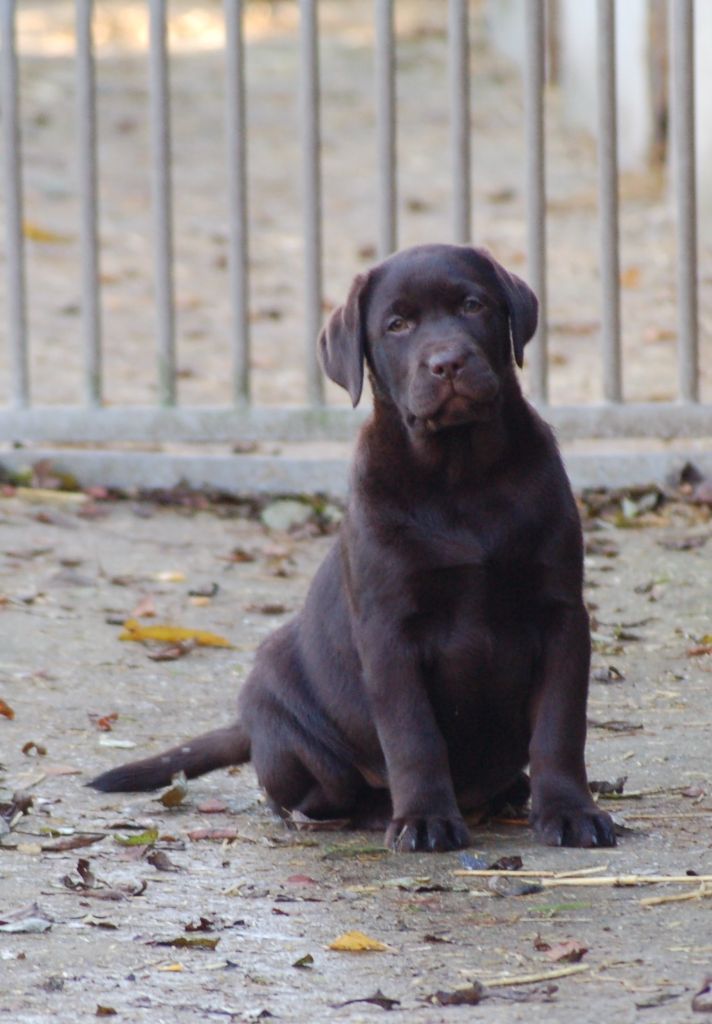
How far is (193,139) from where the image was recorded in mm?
14719

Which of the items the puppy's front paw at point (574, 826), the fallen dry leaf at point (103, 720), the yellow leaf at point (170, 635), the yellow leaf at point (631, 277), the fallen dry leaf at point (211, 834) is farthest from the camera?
the yellow leaf at point (631, 277)

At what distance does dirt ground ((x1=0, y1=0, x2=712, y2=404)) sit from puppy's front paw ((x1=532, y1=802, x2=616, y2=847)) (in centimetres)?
356

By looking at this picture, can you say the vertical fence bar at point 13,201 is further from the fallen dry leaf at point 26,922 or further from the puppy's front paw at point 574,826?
the fallen dry leaf at point 26,922

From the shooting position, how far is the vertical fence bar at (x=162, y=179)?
674cm

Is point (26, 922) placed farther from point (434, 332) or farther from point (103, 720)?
point (103, 720)

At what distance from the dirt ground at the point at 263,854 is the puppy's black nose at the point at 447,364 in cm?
94

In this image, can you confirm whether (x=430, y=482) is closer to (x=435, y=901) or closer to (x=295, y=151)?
(x=435, y=901)

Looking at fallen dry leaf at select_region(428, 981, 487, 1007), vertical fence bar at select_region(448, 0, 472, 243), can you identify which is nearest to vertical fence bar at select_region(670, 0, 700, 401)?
vertical fence bar at select_region(448, 0, 472, 243)

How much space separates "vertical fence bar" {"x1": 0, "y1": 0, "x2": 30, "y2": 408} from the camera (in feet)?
22.6

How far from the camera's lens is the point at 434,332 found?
12.2 feet

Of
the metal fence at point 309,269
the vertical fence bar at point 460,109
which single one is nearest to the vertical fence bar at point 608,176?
the metal fence at point 309,269

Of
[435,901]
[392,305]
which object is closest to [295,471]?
[392,305]

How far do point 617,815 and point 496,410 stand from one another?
2.86 feet

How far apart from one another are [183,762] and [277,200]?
31.5 ft
